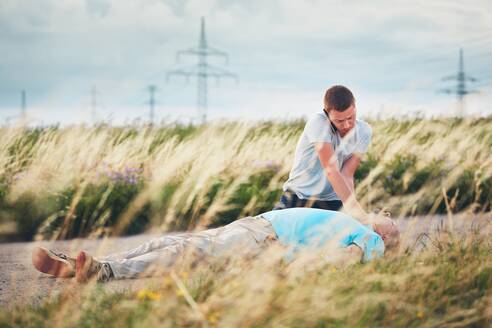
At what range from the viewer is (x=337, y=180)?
13.1ft

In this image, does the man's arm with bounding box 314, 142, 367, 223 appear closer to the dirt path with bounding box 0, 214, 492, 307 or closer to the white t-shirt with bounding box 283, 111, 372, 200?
the white t-shirt with bounding box 283, 111, 372, 200

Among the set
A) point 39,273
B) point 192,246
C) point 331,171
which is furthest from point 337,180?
point 39,273

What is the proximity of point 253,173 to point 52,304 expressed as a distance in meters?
3.61

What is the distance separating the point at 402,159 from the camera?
24.3 ft

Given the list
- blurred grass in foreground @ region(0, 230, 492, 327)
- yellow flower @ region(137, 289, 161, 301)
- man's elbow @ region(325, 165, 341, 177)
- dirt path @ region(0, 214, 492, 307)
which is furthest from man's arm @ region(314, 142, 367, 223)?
yellow flower @ region(137, 289, 161, 301)

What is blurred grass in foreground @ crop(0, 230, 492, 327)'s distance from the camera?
7.56 feet

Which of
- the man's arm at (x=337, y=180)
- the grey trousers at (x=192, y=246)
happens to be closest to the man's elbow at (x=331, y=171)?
the man's arm at (x=337, y=180)

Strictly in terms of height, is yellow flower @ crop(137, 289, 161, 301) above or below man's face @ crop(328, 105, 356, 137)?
below

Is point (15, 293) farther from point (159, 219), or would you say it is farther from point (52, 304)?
point (159, 219)

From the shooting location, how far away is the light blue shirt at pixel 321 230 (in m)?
3.40

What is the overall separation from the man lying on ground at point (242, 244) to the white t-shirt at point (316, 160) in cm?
73

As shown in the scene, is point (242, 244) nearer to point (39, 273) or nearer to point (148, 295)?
point (148, 295)

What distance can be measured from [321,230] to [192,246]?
76cm

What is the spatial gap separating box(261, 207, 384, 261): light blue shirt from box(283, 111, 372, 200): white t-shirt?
0.70 m
